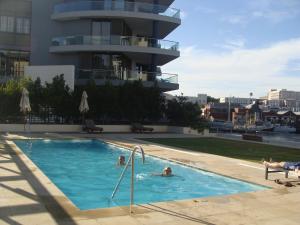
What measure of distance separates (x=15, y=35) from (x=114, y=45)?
481 inches

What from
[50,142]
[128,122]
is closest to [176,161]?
[50,142]

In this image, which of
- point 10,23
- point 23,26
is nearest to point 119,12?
point 23,26

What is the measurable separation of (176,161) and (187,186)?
307cm

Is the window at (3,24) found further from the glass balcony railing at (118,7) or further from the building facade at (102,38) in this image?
the glass balcony railing at (118,7)

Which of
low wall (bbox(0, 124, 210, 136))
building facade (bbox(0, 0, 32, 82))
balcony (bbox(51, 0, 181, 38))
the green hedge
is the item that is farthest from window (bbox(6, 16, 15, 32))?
low wall (bbox(0, 124, 210, 136))

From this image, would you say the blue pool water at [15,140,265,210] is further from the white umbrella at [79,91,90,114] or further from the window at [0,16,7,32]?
the window at [0,16,7,32]

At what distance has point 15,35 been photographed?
4322 cm

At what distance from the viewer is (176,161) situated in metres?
16.3

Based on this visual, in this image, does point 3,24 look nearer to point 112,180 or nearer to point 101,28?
point 101,28

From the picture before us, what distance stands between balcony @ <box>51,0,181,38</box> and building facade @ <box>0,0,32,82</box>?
4444 millimetres

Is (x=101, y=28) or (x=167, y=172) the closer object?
(x=167, y=172)

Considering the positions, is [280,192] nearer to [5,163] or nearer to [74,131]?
[5,163]

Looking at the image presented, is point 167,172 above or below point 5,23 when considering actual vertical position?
below

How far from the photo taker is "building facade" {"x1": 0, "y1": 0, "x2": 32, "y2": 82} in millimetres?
42688
